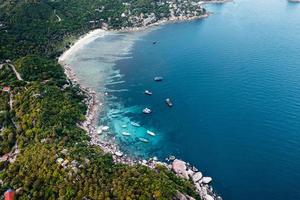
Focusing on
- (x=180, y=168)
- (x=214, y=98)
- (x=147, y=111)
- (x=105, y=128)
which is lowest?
(x=214, y=98)

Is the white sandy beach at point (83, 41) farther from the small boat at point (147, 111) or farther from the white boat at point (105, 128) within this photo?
the white boat at point (105, 128)

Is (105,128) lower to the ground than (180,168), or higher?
lower

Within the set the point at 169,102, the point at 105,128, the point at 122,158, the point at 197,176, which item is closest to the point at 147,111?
the point at 169,102

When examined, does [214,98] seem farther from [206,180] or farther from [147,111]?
[206,180]

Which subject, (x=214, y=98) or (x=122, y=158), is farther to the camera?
(x=214, y=98)

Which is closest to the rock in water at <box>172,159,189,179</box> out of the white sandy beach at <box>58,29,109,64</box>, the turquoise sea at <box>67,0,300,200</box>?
the turquoise sea at <box>67,0,300,200</box>

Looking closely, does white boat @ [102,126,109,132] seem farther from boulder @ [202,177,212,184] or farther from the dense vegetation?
boulder @ [202,177,212,184]

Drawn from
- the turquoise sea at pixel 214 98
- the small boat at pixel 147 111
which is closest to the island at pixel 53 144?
the turquoise sea at pixel 214 98

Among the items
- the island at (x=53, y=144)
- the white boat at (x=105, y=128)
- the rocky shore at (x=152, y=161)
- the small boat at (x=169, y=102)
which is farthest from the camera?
the small boat at (x=169, y=102)
